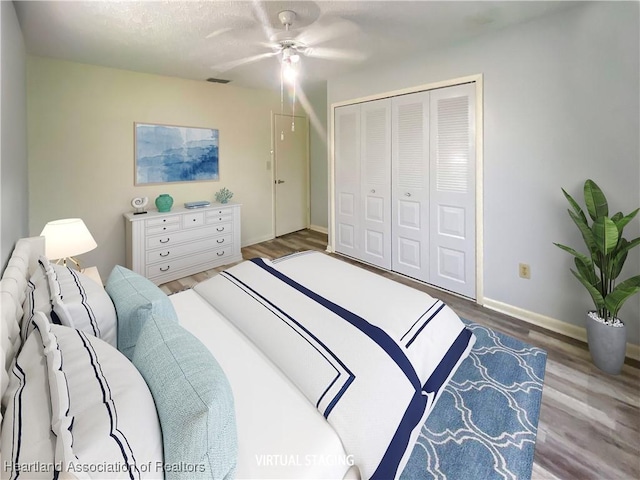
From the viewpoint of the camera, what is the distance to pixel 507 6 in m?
2.26

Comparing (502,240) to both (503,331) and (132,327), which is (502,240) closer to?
(503,331)

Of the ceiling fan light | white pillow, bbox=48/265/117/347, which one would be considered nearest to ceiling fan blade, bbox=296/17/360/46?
the ceiling fan light

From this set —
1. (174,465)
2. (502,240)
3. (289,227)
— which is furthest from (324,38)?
(289,227)

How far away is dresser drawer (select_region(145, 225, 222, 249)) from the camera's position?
361 centimetres

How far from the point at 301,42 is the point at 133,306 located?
260cm

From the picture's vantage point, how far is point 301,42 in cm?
285

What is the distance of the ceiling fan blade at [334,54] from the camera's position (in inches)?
121

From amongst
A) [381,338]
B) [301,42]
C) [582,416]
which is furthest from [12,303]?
[301,42]

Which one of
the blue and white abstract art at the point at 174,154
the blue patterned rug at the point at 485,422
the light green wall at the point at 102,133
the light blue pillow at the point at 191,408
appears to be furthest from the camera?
the blue and white abstract art at the point at 174,154

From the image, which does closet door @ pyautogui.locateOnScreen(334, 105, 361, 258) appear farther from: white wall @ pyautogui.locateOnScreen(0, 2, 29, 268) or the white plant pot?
white wall @ pyautogui.locateOnScreen(0, 2, 29, 268)

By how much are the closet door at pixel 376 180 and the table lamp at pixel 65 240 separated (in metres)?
2.88

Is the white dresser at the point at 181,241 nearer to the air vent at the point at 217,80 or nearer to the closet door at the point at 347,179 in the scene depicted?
the closet door at the point at 347,179

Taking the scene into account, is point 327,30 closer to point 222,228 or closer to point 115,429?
point 222,228

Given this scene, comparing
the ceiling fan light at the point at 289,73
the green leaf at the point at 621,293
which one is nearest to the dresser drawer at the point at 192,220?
the ceiling fan light at the point at 289,73
